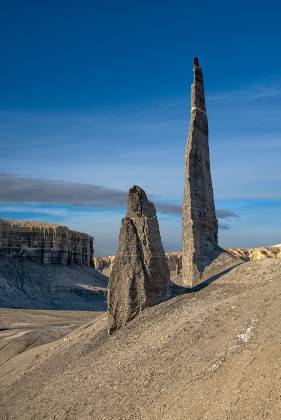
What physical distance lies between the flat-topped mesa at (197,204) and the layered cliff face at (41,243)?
7032 cm

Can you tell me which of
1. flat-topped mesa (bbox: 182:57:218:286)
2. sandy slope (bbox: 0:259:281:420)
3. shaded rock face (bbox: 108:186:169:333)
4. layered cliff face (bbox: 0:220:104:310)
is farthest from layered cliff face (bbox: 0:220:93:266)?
shaded rock face (bbox: 108:186:169:333)

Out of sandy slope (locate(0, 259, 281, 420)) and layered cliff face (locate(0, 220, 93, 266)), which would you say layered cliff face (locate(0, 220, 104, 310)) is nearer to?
layered cliff face (locate(0, 220, 93, 266))

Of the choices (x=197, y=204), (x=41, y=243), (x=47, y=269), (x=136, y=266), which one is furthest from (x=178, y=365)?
(x=41, y=243)

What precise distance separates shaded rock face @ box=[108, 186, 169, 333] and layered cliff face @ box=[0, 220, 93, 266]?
7426cm

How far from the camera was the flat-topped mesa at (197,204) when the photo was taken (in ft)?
87.1

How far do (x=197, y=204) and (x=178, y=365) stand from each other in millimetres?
11675

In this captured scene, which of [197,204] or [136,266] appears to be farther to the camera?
[197,204]

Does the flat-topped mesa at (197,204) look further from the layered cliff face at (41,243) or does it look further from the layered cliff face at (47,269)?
the layered cliff face at (41,243)

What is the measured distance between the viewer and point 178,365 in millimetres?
16719

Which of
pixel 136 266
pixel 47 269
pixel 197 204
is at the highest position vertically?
pixel 197 204

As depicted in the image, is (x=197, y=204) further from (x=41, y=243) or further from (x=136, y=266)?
(x=41, y=243)

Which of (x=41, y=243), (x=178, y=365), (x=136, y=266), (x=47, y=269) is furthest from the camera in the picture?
(x=41, y=243)

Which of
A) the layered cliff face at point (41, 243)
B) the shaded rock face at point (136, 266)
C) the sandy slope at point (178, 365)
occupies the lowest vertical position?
the sandy slope at point (178, 365)

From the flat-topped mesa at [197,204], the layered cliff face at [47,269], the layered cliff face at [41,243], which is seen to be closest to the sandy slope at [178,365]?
the flat-topped mesa at [197,204]
